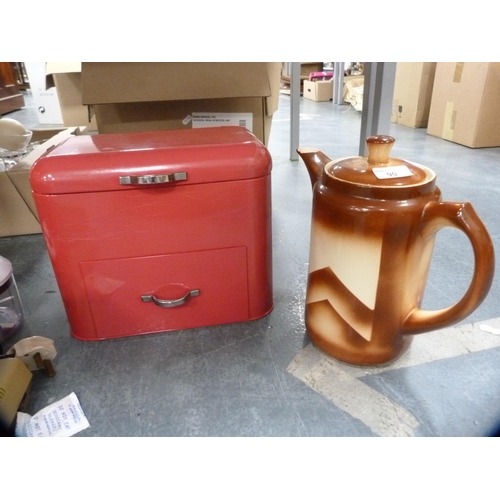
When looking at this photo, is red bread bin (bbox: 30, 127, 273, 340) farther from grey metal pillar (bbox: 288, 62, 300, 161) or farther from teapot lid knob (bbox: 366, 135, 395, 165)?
grey metal pillar (bbox: 288, 62, 300, 161)

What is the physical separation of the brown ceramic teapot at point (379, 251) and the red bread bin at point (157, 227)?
116mm

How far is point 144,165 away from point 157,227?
95 millimetres

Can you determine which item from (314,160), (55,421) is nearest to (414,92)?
(314,160)

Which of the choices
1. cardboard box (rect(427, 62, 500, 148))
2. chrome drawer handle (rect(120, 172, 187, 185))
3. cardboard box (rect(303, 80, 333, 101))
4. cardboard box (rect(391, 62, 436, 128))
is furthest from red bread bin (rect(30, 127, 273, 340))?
cardboard box (rect(303, 80, 333, 101))

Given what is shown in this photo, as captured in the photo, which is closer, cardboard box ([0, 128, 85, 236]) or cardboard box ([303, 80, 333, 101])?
cardboard box ([0, 128, 85, 236])

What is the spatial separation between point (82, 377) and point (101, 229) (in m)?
0.22

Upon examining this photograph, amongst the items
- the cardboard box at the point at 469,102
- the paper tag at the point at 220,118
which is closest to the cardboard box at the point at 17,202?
the paper tag at the point at 220,118

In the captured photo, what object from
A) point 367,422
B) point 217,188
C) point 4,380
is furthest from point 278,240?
point 4,380

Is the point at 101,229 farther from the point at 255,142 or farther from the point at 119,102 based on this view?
the point at 119,102

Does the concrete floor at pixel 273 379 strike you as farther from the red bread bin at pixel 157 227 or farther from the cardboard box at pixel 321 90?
the cardboard box at pixel 321 90

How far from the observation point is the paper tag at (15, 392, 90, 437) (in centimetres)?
50

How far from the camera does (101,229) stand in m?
0.58

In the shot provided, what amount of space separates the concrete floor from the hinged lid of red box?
0.26 meters

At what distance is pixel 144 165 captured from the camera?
55 centimetres
